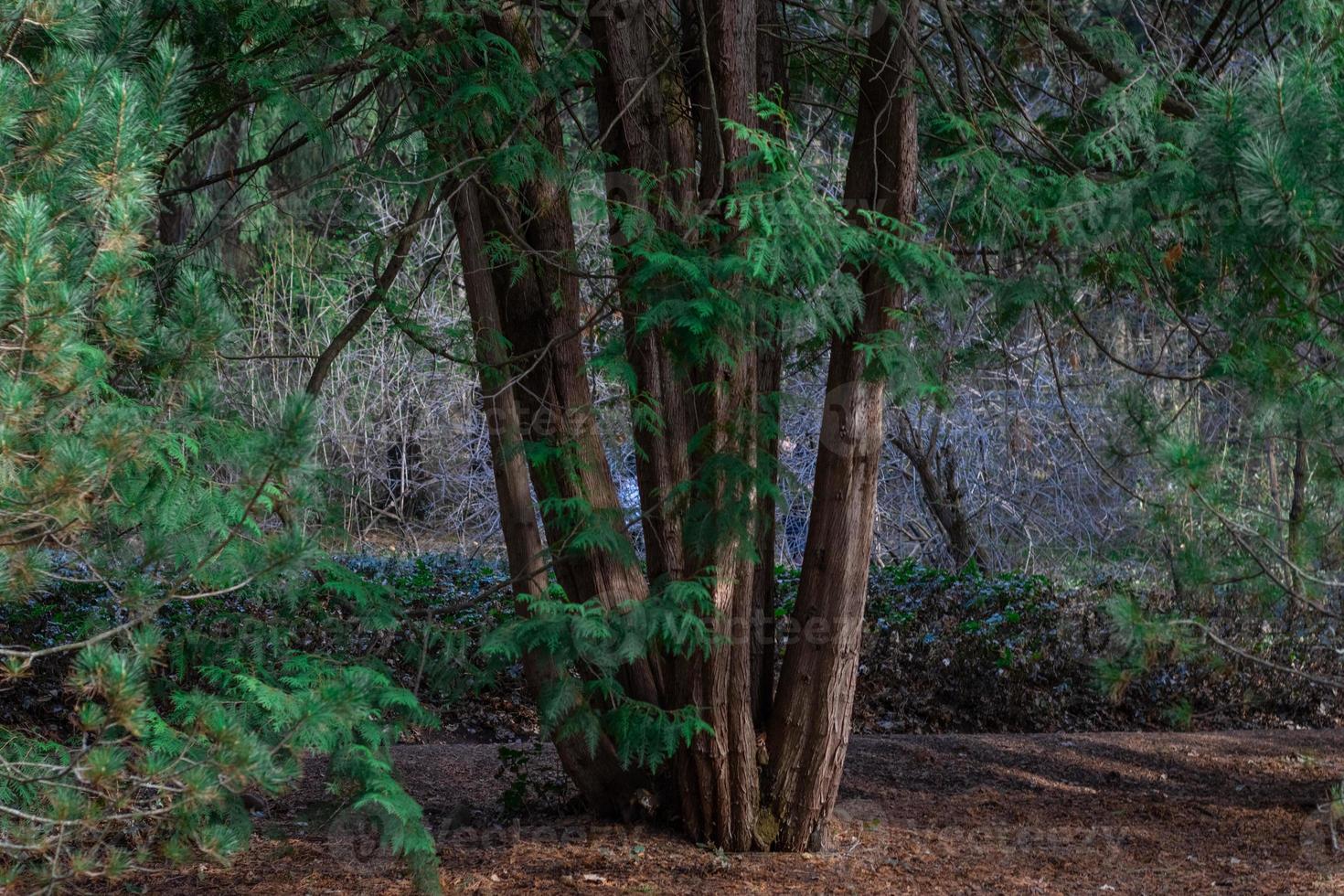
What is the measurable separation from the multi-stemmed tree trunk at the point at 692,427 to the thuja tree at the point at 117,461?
113 cm

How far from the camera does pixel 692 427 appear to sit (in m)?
4.54

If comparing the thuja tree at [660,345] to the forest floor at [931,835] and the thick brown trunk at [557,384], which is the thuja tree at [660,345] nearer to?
the thick brown trunk at [557,384]

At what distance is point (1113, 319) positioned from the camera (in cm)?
1016

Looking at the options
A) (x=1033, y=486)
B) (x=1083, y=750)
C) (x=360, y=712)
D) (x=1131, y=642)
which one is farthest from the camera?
(x=1033, y=486)

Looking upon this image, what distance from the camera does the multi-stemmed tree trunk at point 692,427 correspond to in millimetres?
4211

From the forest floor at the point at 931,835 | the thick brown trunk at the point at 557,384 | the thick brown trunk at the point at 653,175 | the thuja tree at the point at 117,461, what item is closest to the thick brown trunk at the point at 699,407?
the thick brown trunk at the point at 653,175

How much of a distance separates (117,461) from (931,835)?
3.39 metres

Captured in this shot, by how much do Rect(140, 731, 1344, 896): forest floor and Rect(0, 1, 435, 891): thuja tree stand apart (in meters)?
0.88

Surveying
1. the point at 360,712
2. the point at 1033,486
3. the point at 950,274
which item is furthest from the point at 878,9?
the point at 1033,486

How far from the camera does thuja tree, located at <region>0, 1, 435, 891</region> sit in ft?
8.70

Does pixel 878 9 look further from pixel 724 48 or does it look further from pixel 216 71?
pixel 216 71

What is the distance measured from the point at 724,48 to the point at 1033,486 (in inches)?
258

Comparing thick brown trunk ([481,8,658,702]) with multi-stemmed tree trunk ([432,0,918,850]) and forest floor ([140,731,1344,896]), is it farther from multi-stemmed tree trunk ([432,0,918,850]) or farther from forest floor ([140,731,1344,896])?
forest floor ([140,731,1344,896])

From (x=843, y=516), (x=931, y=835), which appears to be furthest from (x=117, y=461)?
(x=931, y=835)
